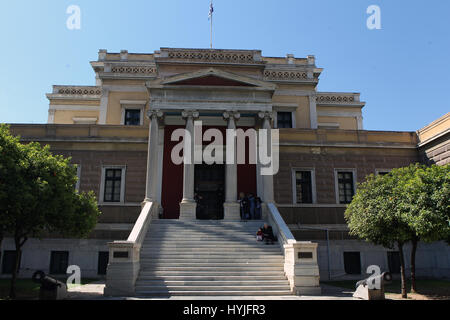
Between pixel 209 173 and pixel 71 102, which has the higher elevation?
pixel 71 102

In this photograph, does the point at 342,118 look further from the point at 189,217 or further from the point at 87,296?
the point at 87,296

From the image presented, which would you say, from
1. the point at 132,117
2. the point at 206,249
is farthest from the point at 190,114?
the point at 206,249

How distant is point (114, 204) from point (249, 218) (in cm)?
856

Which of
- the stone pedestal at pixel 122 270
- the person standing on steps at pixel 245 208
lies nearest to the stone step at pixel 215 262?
the stone pedestal at pixel 122 270

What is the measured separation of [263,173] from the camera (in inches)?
914

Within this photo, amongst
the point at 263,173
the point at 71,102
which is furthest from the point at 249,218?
the point at 71,102

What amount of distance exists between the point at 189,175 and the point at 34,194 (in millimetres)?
9658

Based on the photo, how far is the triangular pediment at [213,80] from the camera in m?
23.7

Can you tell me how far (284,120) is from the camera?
3058 cm

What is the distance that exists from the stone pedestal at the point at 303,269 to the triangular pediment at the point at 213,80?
440 inches

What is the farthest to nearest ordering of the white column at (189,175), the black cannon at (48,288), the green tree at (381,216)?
the white column at (189,175) < the green tree at (381,216) < the black cannon at (48,288)

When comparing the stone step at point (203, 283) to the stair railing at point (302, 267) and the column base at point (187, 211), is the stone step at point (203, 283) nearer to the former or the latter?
the stair railing at point (302, 267)

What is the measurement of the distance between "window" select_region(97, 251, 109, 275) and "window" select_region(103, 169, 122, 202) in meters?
3.55

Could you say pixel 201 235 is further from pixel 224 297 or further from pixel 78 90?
pixel 78 90
